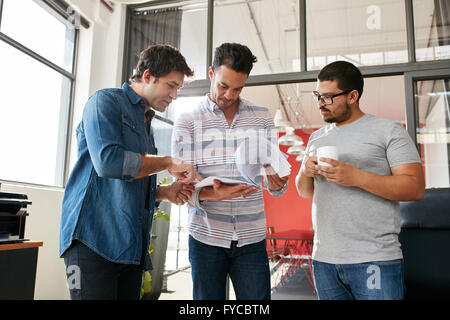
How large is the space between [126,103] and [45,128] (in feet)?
7.97

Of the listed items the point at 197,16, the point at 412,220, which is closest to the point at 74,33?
the point at 197,16

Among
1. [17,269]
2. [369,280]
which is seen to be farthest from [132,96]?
[17,269]

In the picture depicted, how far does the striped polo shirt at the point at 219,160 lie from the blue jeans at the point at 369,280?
0.33 m

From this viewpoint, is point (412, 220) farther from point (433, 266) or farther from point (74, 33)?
point (74, 33)

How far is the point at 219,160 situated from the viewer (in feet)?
4.61

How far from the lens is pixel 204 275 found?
1.35 metres

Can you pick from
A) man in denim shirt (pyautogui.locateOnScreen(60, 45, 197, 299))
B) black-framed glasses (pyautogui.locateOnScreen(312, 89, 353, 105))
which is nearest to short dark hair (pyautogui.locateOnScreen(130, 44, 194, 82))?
man in denim shirt (pyautogui.locateOnScreen(60, 45, 197, 299))

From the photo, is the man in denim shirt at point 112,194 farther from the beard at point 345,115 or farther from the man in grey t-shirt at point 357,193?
the beard at point 345,115

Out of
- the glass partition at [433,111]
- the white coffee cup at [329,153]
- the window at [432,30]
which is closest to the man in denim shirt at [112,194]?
the white coffee cup at [329,153]

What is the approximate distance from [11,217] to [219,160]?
119 cm

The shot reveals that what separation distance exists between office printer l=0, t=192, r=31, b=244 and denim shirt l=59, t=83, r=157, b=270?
2.90 feet

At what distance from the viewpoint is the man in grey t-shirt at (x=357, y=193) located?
1.23 m

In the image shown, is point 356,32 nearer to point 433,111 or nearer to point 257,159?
point 433,111

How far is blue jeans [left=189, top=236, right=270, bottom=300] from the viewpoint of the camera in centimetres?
135
